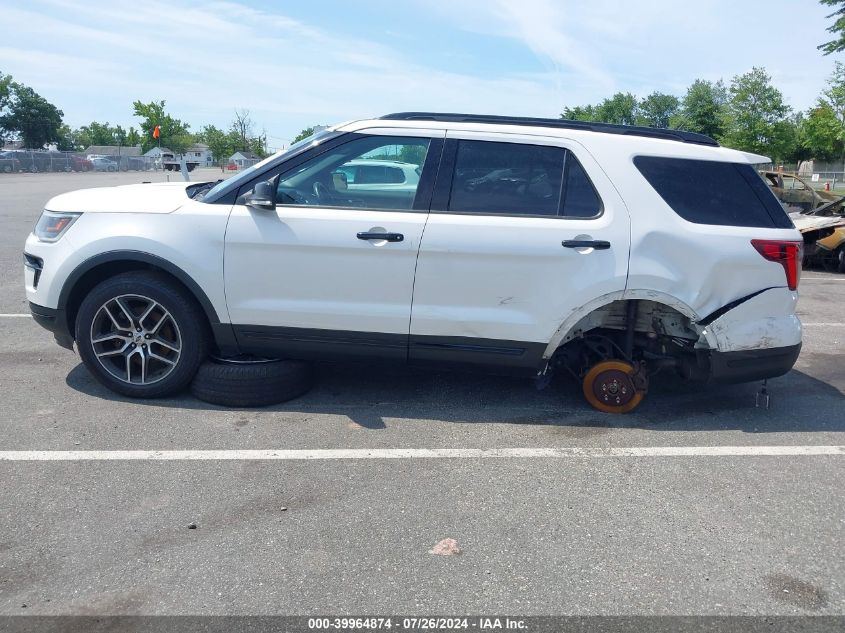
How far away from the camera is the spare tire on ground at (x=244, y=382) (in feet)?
15.5

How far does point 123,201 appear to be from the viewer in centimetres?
478

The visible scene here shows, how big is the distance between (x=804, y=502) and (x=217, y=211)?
12.5ft

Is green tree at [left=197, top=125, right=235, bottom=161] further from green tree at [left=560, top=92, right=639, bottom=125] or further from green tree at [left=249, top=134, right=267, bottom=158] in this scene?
green tree at [left=560, top=92, right=639, bottom=125]

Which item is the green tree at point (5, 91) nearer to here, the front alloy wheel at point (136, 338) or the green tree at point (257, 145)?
the green tree at point (257, 145)

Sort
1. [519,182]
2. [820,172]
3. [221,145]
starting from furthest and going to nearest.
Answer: [221,145] → [820,172] → [519,182]

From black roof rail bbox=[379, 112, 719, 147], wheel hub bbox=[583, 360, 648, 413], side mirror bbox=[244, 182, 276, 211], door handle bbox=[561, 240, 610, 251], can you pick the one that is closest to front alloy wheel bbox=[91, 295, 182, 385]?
side mirror bbox=[244, 182, 276, 211]

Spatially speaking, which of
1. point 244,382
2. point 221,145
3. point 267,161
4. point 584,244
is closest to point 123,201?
point 267,161

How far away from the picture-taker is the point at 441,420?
4.70 m

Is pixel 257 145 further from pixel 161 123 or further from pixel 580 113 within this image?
pixel 580 113

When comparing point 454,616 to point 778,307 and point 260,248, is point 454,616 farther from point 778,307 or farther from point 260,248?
point 778,307

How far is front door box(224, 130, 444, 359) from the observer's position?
14.7 feet

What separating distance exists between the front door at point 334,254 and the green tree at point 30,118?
97797 mm

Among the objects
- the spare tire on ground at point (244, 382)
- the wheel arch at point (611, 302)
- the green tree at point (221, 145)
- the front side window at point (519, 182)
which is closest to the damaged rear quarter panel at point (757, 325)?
the wheel arch at point (611, 302)

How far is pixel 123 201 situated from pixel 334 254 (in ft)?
5.04
